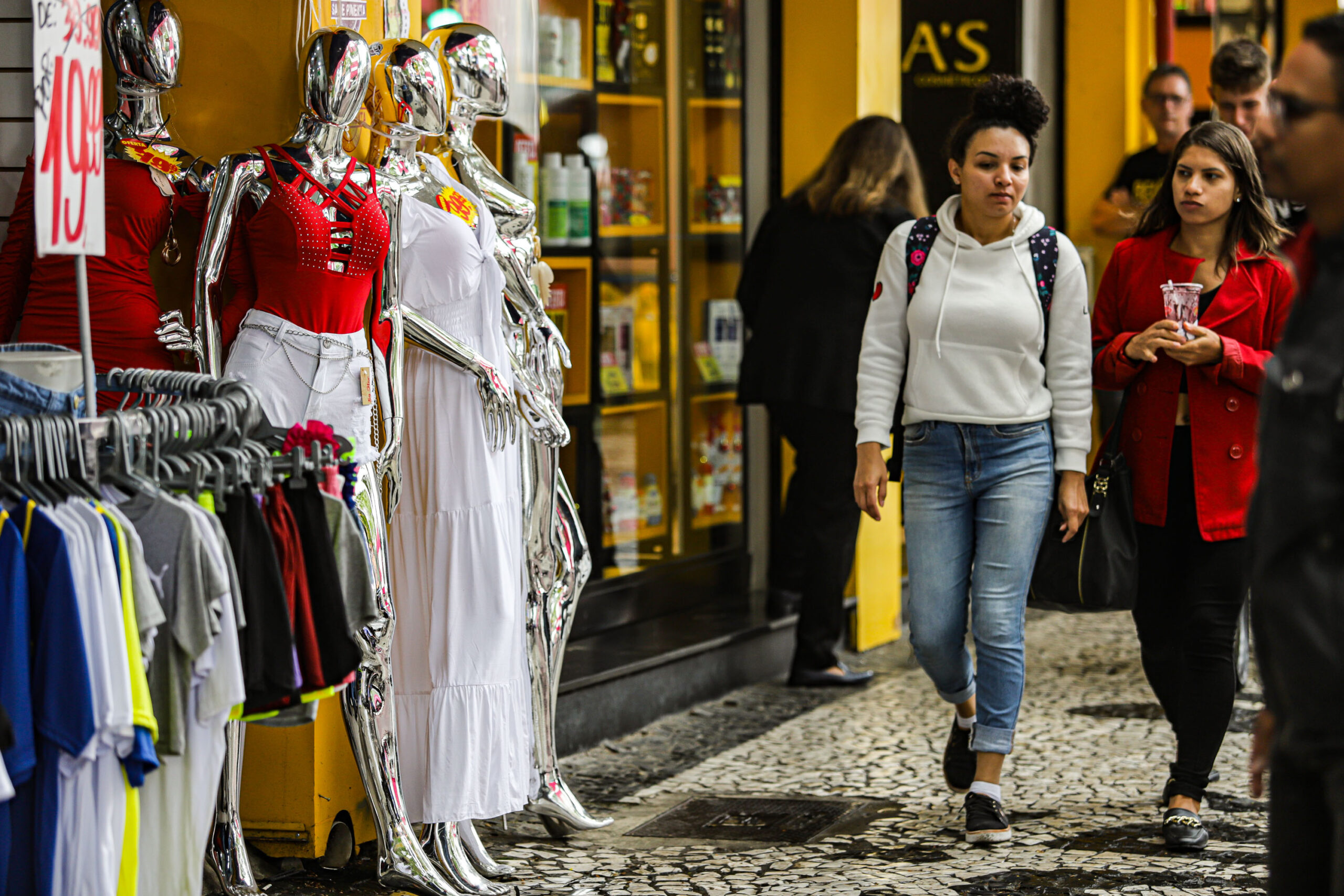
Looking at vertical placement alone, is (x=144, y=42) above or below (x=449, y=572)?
above

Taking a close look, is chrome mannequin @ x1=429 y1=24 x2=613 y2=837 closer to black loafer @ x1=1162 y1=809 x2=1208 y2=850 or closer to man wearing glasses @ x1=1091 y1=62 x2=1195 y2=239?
black loafer @ x1=1162 y1=809 x2=1208 y2=850

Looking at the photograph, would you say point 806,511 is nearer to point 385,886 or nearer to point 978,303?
point 978,303

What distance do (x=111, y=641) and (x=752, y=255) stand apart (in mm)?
4186

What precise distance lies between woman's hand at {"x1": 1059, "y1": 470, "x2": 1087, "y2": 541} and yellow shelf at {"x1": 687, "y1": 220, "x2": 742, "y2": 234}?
10.0 ft

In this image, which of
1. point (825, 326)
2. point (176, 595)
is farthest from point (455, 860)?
point (825, 326)

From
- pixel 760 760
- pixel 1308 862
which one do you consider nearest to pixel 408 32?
pixel 760 760

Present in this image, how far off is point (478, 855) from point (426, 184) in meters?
1.65

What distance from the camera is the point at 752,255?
21.6 ft

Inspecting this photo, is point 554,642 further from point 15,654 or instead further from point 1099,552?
point 15,654

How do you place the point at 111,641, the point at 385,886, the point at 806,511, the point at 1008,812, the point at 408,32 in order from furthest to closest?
1. the point at 806,511
2. the point at 1008,812
3. the point at 408,32
4. the point at 385,886
5. the point at 111,641

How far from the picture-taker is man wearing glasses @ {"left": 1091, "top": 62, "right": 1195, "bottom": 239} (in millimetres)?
7848

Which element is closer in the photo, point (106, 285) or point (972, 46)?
point (106, 285)

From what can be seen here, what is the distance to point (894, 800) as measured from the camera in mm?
4977

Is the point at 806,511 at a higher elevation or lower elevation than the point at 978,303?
lower
